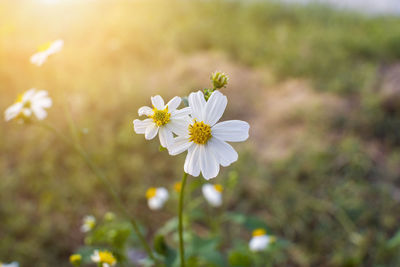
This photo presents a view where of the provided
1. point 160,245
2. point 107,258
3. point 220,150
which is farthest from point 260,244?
point 220,150

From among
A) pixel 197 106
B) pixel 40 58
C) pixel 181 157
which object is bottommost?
pixel 197 106

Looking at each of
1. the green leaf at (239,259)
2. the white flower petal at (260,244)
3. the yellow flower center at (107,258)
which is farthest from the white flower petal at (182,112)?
the white flower petal at (260,244)

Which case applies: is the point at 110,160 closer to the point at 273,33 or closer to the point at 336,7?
the point at 273,33

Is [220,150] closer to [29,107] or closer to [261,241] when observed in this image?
[29,107]

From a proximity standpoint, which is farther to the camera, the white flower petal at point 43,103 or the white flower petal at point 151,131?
the white flower petal at point 43,103

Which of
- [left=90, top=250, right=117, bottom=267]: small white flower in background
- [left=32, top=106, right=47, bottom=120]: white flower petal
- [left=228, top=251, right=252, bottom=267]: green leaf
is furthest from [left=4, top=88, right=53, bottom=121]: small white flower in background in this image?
[left=228, top=251, right=252, bottom=267]: green leaf

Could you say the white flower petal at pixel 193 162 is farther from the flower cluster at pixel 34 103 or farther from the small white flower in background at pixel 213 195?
the small white flower in background at pixel 213 195
